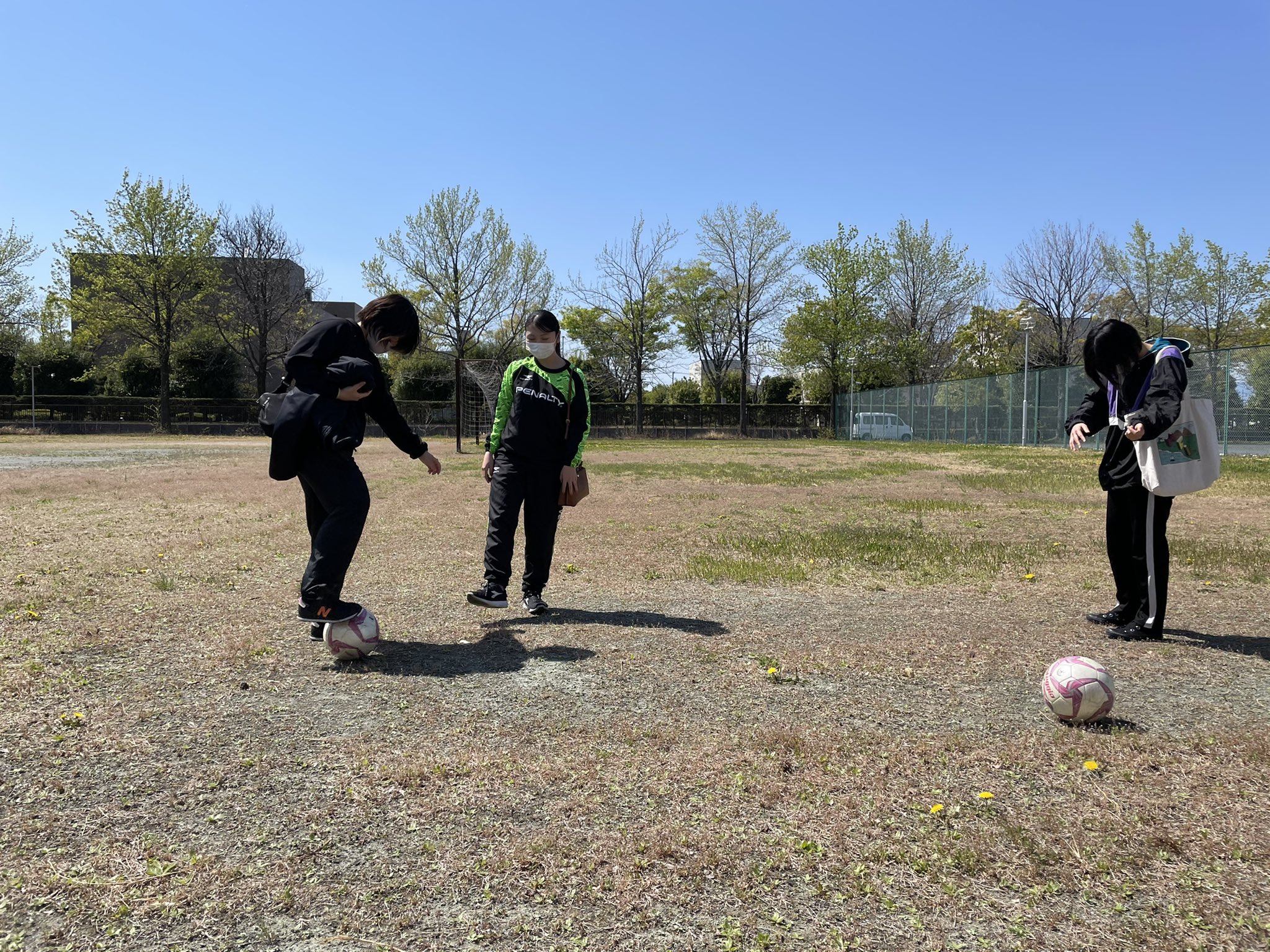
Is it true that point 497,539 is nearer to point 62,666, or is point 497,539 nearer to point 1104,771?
point 62,666

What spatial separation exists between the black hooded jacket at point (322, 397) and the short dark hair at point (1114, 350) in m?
3.89

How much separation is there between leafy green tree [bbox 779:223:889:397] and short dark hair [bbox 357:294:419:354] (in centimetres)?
4736

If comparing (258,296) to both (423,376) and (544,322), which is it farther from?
(544,322)

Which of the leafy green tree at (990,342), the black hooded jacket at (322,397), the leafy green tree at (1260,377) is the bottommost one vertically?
the black hooded jacket at (322,397)

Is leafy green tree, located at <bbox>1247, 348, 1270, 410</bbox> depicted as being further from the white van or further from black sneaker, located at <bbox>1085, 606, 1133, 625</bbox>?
black sneaker, located at <bbox>1085, 606, 1133, 625</bbox>

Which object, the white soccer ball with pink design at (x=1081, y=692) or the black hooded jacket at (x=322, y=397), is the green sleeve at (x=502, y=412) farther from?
the white soccer ball with pink design at (x=1081, y=692)

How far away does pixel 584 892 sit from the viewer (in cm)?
207

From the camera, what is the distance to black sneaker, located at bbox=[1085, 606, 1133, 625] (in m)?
4.72

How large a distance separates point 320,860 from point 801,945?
127 centimetres

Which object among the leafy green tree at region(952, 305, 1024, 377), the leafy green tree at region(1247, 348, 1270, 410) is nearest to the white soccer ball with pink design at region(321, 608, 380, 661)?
the leafy green tree at region(1247, 348, 1270, 410)

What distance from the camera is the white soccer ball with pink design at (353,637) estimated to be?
3945 millimetres

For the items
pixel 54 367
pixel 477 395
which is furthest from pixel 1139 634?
pixel 54 367

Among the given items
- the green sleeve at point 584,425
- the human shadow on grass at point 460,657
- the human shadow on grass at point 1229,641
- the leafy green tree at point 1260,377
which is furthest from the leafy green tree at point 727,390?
the human shadow on grass at point 460,657

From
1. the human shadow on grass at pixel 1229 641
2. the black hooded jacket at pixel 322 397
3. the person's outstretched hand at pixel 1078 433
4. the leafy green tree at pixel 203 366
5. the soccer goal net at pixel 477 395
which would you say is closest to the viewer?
the black hooded jacket at pixel 322 397
